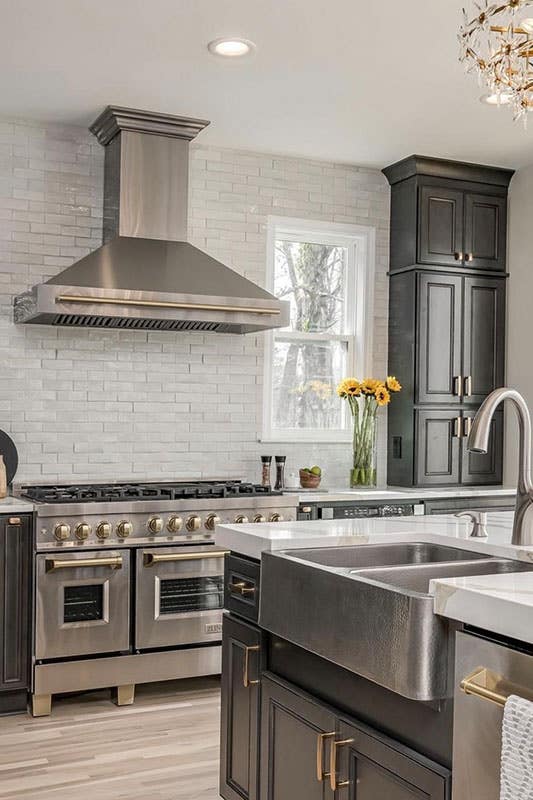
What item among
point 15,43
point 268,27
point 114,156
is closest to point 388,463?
point 114,156

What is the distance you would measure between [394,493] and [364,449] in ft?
1.44

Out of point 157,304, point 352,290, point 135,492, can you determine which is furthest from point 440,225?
point 135,492

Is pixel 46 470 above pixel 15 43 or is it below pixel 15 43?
below

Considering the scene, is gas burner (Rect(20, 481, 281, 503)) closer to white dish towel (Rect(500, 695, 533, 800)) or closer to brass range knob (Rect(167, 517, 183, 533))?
brass range knob (Rect(167, 517, 183, 533))

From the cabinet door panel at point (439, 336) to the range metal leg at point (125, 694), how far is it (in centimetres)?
249

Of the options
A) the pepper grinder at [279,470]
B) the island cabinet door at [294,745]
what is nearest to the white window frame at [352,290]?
the pepper grinder at [279,470]

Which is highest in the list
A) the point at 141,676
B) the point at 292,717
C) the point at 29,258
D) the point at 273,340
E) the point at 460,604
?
the point at 29,258

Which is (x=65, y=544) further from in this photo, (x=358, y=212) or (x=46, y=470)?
(x=358, y=212)

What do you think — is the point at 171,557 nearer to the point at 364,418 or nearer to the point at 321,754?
the point at 364,418

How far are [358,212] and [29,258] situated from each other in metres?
2.15

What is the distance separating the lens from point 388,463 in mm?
5809

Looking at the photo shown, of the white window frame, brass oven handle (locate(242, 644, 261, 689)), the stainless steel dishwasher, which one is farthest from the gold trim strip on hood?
the stainless steel dishwasher

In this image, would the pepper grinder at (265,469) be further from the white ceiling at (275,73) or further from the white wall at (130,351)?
the white ceiling at (275,73)

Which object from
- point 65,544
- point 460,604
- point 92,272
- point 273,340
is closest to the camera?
point 460,604
